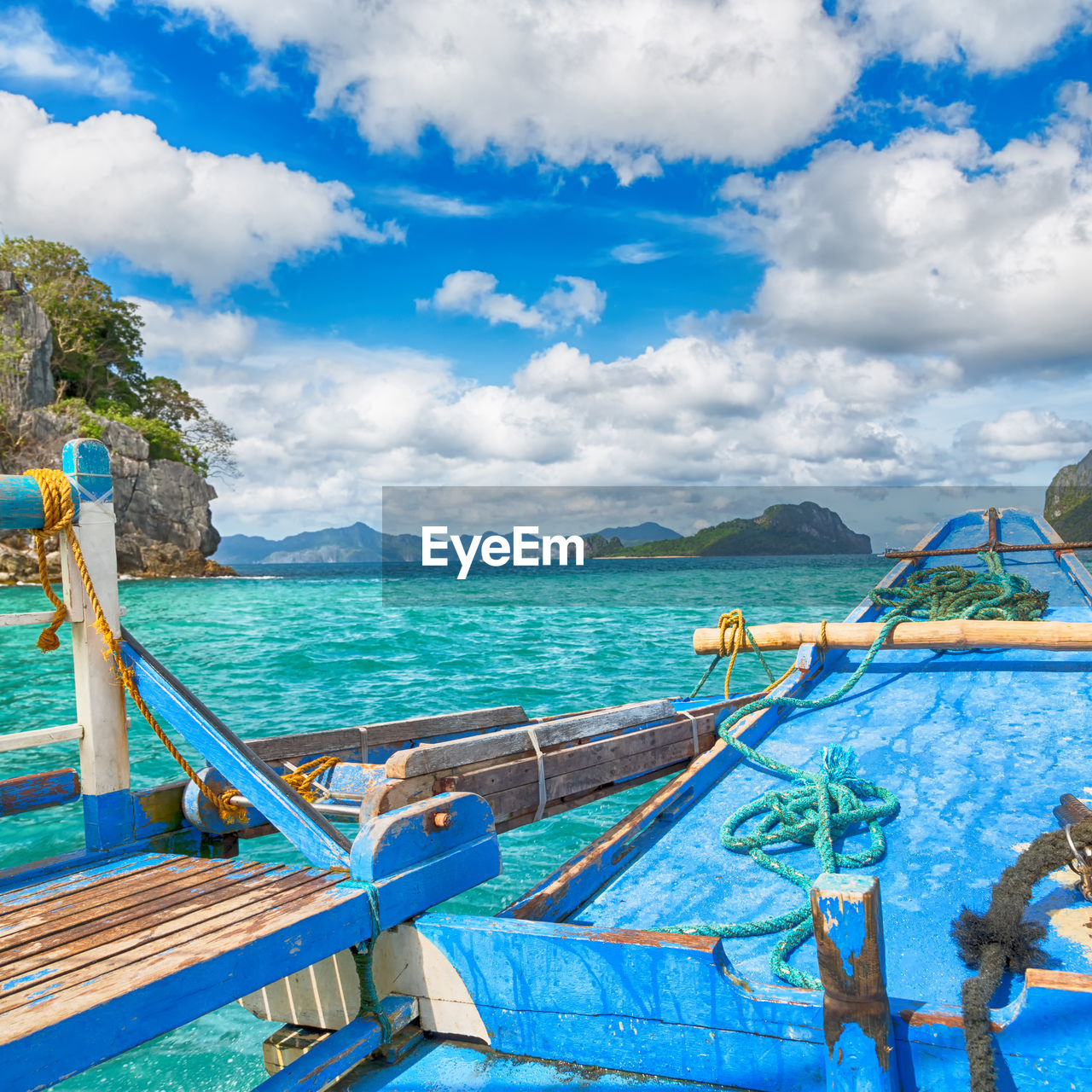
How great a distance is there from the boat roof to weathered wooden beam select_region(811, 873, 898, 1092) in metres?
0.69

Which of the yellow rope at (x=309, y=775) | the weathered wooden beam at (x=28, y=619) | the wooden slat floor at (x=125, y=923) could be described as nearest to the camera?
the wooden slat floor at (x=125, y=923)

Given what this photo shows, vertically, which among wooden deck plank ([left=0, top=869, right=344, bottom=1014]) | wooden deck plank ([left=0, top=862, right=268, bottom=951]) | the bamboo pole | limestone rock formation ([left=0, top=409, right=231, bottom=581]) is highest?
limestone rock formation ([left=0, top=409, right=231, bottom=581])

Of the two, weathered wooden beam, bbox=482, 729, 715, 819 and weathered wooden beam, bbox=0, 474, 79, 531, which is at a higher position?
weathered wooden beam, bbox=0, 474, 79, 531

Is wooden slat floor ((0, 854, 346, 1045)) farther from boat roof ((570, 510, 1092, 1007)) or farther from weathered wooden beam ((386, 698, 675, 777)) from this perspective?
boat roof ((570, 510, 1092, 1007))

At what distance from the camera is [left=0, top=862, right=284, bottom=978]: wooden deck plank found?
1738mm

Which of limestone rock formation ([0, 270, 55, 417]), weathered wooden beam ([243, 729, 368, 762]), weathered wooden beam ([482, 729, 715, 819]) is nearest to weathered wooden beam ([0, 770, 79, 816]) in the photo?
weathered wooden beam ([243, 729, 368, 762])

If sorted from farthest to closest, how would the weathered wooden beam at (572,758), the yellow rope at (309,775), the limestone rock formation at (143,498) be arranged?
the limestone rock formation at (143,498) → the yellow rope at (309,775) → the weathered wooden beam at (572,758)

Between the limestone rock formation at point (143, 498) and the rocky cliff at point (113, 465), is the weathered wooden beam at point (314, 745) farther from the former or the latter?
the limestone rock formation at point (143, 498)

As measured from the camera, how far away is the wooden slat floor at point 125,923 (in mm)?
1544

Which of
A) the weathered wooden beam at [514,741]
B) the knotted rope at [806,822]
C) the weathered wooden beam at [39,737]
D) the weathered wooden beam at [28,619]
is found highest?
the weathered wooden beam at [28,619]

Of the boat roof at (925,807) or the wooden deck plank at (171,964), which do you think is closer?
the wooden deck plank at (171,964)

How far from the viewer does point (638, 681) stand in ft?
38.6

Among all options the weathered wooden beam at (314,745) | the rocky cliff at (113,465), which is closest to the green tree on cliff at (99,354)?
the rocky cliff at (113,465)

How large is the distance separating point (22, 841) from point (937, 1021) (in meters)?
5.90
